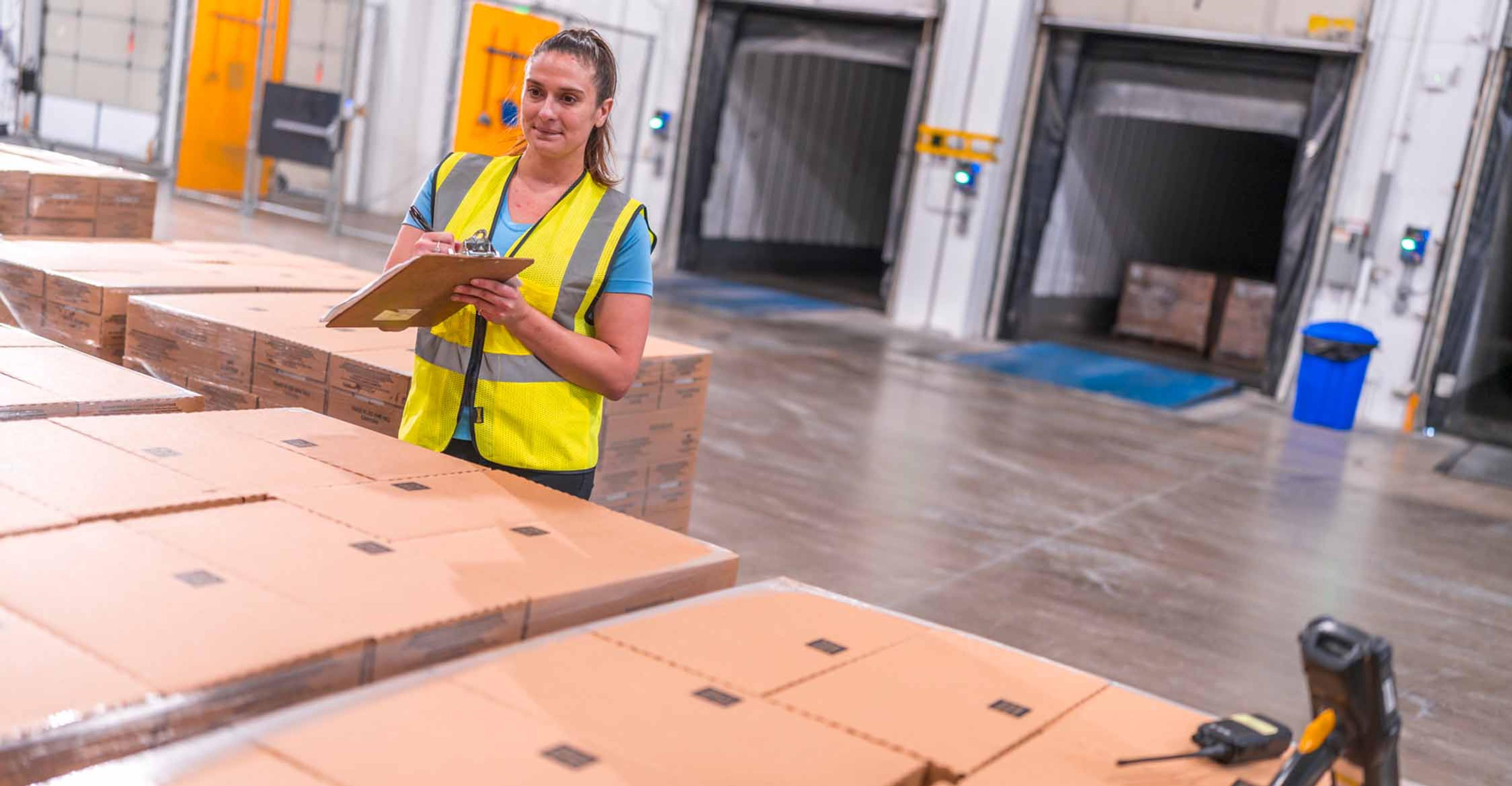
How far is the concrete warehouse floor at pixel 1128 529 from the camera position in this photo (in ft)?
17.4

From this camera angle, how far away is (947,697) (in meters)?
2.08

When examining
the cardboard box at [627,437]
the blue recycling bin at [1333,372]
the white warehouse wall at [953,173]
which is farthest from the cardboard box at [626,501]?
the white warehouse wall at [953,173]

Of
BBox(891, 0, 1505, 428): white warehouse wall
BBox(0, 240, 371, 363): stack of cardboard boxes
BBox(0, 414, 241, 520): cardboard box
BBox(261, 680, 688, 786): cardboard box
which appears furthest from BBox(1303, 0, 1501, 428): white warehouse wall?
BBox(261, 680, 688, 786): cardboard box

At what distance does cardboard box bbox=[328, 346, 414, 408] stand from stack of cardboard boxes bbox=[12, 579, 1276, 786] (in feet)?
6.50

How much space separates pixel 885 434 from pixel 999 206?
19.4ft

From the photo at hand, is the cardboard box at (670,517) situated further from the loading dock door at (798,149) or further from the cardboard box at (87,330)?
the loading dock door at (798,149)

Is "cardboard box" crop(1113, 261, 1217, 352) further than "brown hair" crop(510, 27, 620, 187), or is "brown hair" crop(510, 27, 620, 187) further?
"cardboard box" crop(1113, 261, 1217, 352)

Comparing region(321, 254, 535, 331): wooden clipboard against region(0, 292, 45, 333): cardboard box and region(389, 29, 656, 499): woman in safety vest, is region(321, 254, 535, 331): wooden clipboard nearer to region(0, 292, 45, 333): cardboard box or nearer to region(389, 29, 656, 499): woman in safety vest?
region(389, 29, 656, 499): woman in safety vest

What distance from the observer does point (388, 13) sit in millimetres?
18375

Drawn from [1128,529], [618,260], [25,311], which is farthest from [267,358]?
[1128,529]

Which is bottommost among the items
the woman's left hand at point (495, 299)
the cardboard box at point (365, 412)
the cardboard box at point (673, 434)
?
the cardboard box at point (673, 434)

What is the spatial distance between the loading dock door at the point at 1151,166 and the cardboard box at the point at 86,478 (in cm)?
1153

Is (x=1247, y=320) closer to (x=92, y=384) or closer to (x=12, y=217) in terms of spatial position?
(x=12, y=217)

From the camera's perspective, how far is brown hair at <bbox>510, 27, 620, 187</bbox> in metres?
2.87
